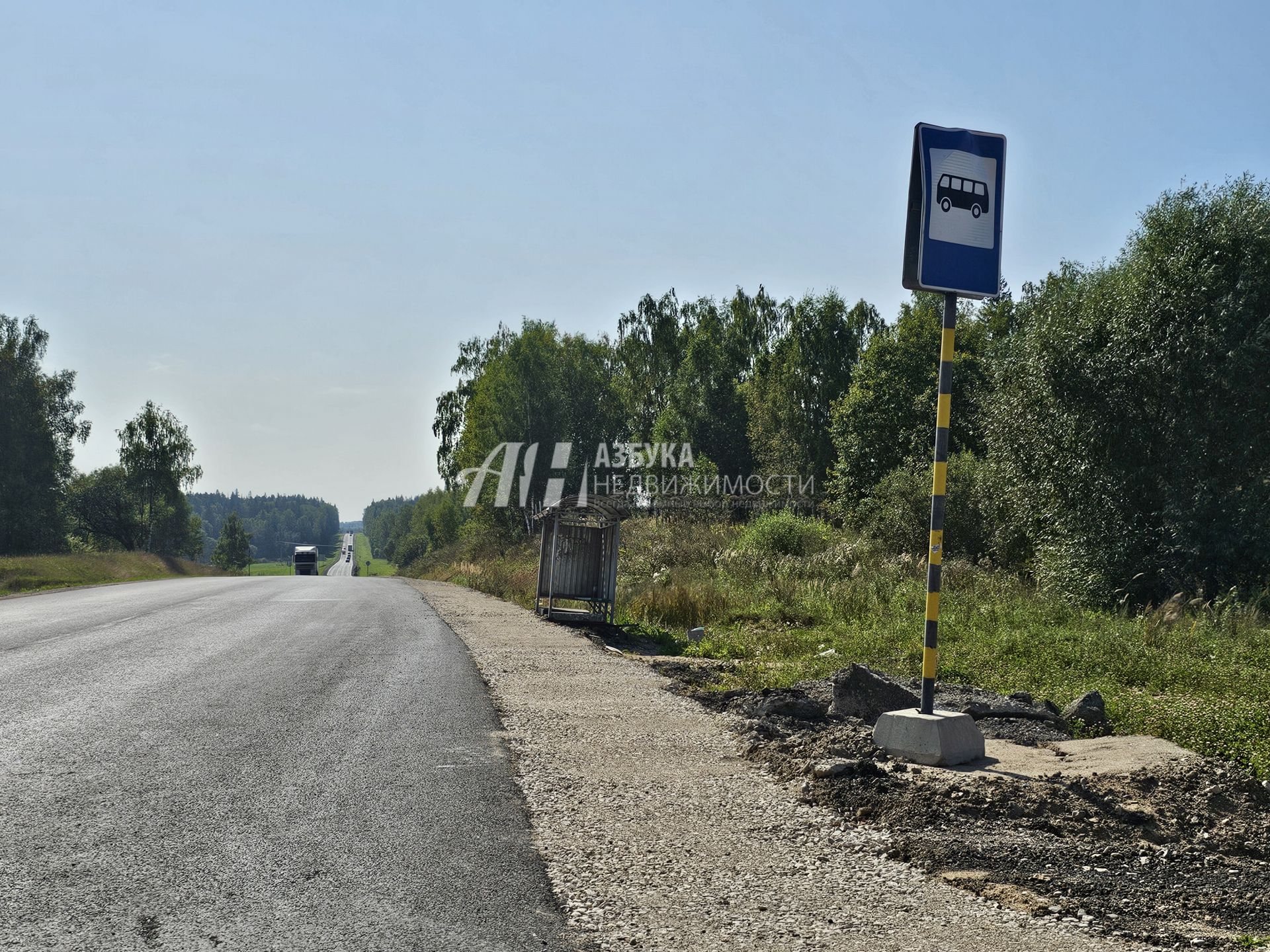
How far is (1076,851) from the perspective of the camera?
16.5ft

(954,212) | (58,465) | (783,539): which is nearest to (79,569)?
(58,465)

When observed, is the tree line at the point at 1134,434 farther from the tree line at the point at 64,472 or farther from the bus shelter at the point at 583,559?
the tree line at the point at 64,472

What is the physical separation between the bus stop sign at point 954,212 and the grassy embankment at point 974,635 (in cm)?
413

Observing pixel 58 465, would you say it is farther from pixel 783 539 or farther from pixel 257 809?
pixel 257 809

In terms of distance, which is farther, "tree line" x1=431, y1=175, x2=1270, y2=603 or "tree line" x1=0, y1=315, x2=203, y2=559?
"tree line" x1=0, y1=315, x2=203, y2=559

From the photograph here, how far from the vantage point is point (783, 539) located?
100 feet

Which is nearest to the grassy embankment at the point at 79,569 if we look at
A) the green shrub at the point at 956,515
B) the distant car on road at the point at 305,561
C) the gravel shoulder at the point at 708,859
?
the gravel shoulder at the point at 708,859

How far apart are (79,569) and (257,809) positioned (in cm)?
3958

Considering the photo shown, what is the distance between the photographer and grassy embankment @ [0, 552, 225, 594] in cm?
3188

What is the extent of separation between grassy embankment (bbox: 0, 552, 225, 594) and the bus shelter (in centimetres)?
1751

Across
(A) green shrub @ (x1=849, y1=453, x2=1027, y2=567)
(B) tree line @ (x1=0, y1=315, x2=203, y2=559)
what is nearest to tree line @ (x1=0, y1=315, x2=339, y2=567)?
(B) tree line @ (x1=0, y1=315, x2=203, y2=559)

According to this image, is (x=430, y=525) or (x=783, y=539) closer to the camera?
(x=783, y=539)

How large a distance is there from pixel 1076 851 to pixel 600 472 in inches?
2377
